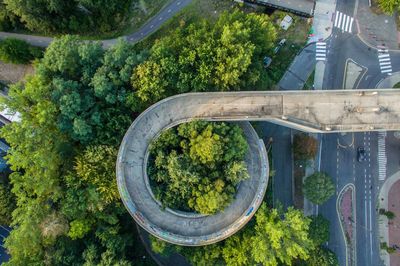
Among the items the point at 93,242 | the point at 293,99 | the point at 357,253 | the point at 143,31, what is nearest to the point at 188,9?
the point at 143,31

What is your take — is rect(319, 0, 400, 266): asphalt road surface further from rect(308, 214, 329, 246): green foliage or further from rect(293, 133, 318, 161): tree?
rect(308, 214, 329, 246): green foliage

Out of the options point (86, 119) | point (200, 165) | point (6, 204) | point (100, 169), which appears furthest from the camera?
point (6, 204)

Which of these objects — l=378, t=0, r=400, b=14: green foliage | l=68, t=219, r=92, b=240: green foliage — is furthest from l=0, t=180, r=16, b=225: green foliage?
l=378, t=0, r=400, b=14: green foliage

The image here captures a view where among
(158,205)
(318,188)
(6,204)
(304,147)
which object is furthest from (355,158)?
(6,204)

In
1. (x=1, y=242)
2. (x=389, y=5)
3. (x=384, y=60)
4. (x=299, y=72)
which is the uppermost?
(x=389, y=5)

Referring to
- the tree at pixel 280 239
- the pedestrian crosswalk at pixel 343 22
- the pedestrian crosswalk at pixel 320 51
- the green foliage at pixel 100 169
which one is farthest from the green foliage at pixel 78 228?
the pedestrian crosswalk at pixel 343 22

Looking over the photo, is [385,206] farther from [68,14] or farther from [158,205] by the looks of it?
[68,14]
